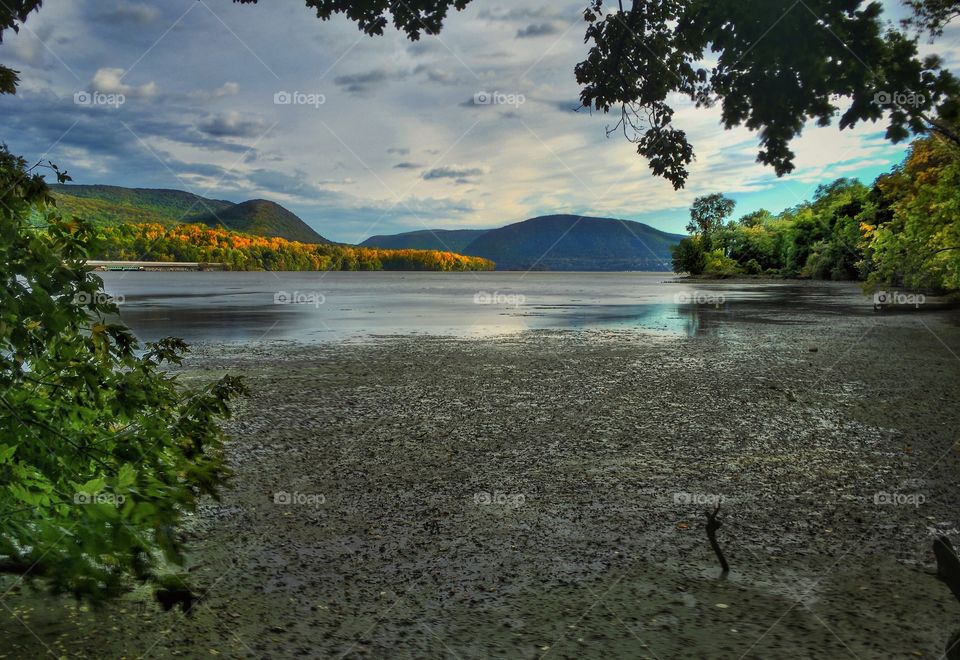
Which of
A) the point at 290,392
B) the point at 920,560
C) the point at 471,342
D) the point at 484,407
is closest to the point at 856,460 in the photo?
the point at 920,560

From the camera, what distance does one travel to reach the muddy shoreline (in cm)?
359

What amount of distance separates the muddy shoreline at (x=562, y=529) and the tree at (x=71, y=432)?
2.73ft

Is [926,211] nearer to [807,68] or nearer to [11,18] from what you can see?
[807,68]

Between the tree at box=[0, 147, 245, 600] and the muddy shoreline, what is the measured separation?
0.83 m

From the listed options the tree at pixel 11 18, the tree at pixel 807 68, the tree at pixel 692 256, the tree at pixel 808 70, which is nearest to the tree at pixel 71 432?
the tree at pixel 11 18

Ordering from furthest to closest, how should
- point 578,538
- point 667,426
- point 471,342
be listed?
point 471,342
point 667,426
point 578,538

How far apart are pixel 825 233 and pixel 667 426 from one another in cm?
9871

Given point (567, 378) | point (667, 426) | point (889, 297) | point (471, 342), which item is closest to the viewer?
point (667, 426)

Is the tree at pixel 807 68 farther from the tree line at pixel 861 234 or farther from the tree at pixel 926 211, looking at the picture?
the tree at pixel 926 211

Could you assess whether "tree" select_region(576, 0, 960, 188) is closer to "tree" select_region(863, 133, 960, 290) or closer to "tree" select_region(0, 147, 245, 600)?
"tree" select_region(0, 147, 245, 600)

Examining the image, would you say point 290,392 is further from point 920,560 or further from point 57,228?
point 920,560

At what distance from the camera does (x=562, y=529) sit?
512 cm

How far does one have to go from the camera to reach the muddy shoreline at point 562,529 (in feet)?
11.8

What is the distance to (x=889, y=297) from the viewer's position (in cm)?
4125
